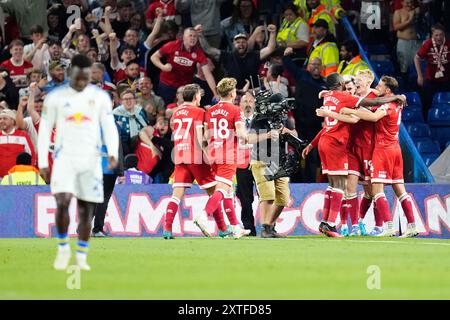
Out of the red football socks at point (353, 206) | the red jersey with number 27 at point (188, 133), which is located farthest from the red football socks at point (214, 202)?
the red football socks at point (353, 206)

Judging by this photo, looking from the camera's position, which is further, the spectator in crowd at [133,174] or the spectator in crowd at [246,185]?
the spectator in crowd at [133,174]

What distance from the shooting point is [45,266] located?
12930 millimetres

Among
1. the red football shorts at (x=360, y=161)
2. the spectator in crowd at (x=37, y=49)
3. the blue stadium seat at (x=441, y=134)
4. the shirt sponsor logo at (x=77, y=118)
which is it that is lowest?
the red football shorts at (x=360, y=161)

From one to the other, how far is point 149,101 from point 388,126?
6.08 metres

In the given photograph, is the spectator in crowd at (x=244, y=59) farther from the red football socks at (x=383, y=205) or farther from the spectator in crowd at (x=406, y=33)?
the red football socks at (x=383, y=205)

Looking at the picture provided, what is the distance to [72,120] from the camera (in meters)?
12.0

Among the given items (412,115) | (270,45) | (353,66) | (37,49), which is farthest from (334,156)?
(37,49)

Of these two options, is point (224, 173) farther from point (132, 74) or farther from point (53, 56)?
point (53, 56)

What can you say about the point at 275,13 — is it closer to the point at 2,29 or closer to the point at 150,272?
the point at 2,29

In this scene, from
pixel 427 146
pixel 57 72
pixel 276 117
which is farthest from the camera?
pixel 427 146

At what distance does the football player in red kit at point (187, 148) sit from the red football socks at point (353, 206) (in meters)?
2.35

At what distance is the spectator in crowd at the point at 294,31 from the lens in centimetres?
2398

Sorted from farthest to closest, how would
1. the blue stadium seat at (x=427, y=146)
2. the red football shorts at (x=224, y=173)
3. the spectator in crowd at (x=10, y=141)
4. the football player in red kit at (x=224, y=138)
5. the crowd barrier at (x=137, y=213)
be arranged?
the blue stadium seat at (x=427, y=146) < the spectator in crowd at (x=10, y=141) < the crowd barrier at (x=137, y=213) < the red football shorts at (x=224, y=173) < the football player in red kit at (x=224, y=138)

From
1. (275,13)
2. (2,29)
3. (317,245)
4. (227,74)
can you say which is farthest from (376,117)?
(2,29)
